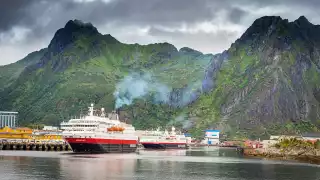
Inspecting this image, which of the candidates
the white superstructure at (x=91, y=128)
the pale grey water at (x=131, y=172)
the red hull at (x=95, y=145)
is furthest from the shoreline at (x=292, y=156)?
the white superstructure at (x=91, y=128)

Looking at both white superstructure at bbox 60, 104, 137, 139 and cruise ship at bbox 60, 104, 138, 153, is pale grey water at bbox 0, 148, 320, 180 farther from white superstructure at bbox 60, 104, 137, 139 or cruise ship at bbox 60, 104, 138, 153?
white superstructure at bbox 60, 104, 137, 139

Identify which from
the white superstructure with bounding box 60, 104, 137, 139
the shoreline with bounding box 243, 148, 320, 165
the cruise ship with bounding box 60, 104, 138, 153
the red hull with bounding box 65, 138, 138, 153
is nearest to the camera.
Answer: the red hull with bounding box 65, 138, 138, 153

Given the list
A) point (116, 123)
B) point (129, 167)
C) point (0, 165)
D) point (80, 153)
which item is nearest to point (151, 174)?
point (129, 167)

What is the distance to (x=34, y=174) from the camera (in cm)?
10488

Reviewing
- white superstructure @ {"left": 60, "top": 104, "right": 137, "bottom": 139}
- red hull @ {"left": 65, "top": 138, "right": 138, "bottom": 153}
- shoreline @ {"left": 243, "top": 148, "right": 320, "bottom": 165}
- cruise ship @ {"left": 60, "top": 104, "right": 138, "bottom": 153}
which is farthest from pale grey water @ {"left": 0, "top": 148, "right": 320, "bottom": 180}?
shoreline @ {"left": 243, "top": 148, "right": 320, "bottom": 165}

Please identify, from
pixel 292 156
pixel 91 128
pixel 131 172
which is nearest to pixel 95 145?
pixel 91 128

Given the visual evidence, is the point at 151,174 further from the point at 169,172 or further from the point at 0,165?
the point at 0,165

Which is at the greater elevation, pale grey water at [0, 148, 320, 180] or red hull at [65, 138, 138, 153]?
red hull at [65, 138, 138, 153]

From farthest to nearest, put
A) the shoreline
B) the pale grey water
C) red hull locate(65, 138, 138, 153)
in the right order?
the shoreline < red hull locate(65, 138, 138, 153) < the pale grey water

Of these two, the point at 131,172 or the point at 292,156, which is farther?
the point at 292,156

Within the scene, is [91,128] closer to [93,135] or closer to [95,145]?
[93,135]

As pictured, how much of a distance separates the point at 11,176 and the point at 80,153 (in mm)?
72132

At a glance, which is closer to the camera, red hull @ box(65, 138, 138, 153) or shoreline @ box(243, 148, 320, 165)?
red hull @ box(65, 138, 138, 153)

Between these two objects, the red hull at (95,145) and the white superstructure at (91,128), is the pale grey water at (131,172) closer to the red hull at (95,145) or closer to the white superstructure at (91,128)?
the red hull at (95,145)
